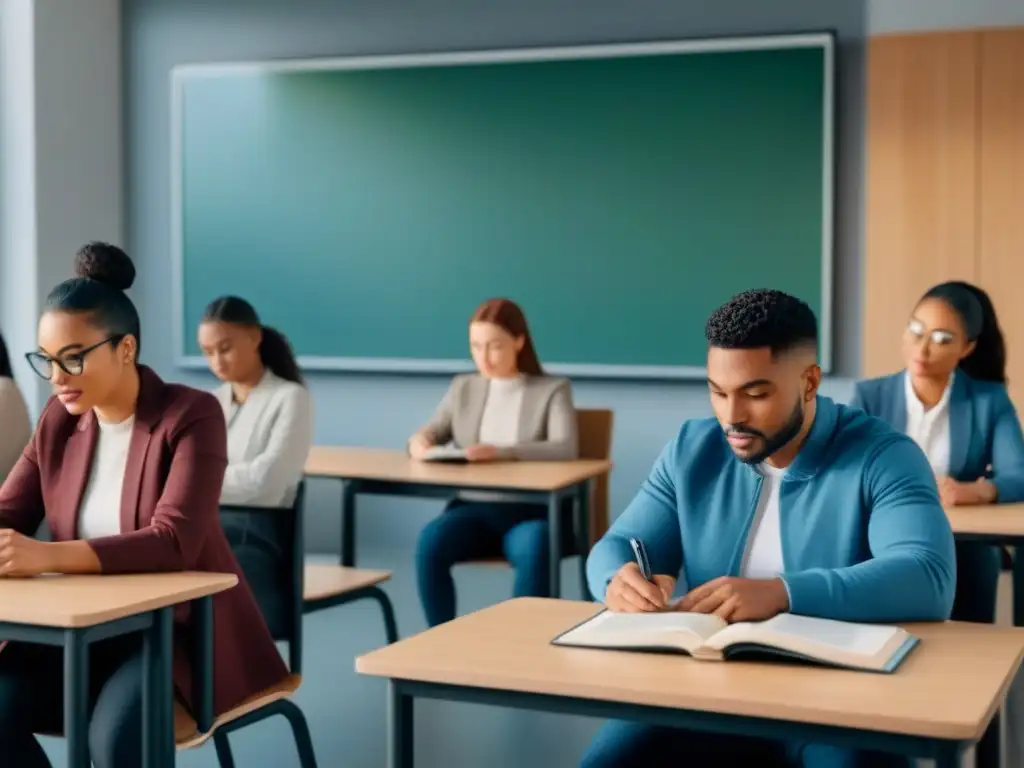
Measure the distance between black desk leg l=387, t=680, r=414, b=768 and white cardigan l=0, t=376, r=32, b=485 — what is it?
1916mm

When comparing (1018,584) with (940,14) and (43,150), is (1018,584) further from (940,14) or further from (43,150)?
(43,150)

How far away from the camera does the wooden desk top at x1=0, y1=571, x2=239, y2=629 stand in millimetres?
2287

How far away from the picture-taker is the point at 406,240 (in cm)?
648

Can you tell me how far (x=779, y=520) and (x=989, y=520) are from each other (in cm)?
139

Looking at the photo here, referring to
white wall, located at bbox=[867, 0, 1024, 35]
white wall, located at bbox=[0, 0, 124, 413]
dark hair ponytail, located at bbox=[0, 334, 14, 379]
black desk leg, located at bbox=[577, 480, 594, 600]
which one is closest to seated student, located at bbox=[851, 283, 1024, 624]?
black desk leg, located at bbox=[577, 480, 594, 600]

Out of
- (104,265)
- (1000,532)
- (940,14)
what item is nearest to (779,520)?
(1000,532)

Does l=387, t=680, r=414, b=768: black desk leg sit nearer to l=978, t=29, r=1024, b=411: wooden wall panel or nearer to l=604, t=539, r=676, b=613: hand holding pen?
l=604, t=539, r=676, b=613: hand holding pen

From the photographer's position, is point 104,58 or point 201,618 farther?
point 104,58

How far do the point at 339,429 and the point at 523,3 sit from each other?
7.02 ft

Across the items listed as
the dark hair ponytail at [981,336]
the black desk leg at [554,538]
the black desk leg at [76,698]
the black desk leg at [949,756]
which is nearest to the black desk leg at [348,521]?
the black desk leg at [554,538]

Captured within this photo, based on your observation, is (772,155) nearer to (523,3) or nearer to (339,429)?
(523,3)

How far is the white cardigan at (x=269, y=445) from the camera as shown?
4137mm

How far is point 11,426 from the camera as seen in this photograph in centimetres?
358

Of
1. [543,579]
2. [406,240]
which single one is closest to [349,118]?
[406,240]
